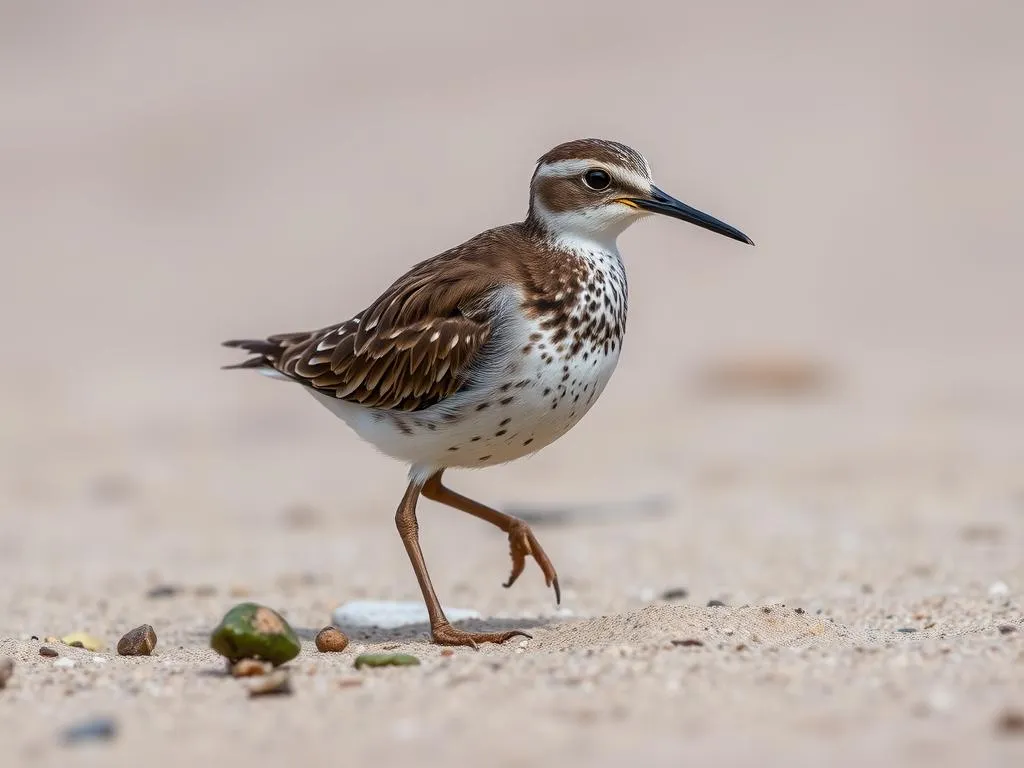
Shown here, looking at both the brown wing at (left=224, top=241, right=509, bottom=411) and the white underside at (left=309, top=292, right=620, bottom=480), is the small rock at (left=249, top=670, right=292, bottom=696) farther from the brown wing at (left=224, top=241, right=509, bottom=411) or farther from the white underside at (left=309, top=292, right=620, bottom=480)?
the brown wing at (left=224, top=241, right=509, bottom=411)

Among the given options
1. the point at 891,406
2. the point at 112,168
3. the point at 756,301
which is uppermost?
the point at 112,168

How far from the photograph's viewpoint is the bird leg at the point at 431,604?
715 cm

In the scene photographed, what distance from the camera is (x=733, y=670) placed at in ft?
17.9

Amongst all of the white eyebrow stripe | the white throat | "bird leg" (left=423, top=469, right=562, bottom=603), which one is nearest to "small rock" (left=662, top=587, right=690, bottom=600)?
"bird leg" (left=423, top=469, right=562, bottom=603)

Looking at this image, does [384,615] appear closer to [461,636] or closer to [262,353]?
[461,636]

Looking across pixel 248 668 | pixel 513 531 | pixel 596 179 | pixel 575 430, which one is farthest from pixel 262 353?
pixel 575 430

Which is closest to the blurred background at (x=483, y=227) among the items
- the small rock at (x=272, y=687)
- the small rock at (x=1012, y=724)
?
the small rock at (x=272, y=687)

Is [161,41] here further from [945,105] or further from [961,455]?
[961,455]

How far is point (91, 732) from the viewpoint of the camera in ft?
15.9

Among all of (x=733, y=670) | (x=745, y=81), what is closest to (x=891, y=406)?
(x=733, y=670)

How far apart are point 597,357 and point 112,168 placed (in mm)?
21680

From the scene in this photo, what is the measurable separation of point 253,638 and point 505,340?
6.14 ft

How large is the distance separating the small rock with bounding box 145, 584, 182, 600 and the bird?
204 centimetres

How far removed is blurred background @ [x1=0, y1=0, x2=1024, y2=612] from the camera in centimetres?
1214
